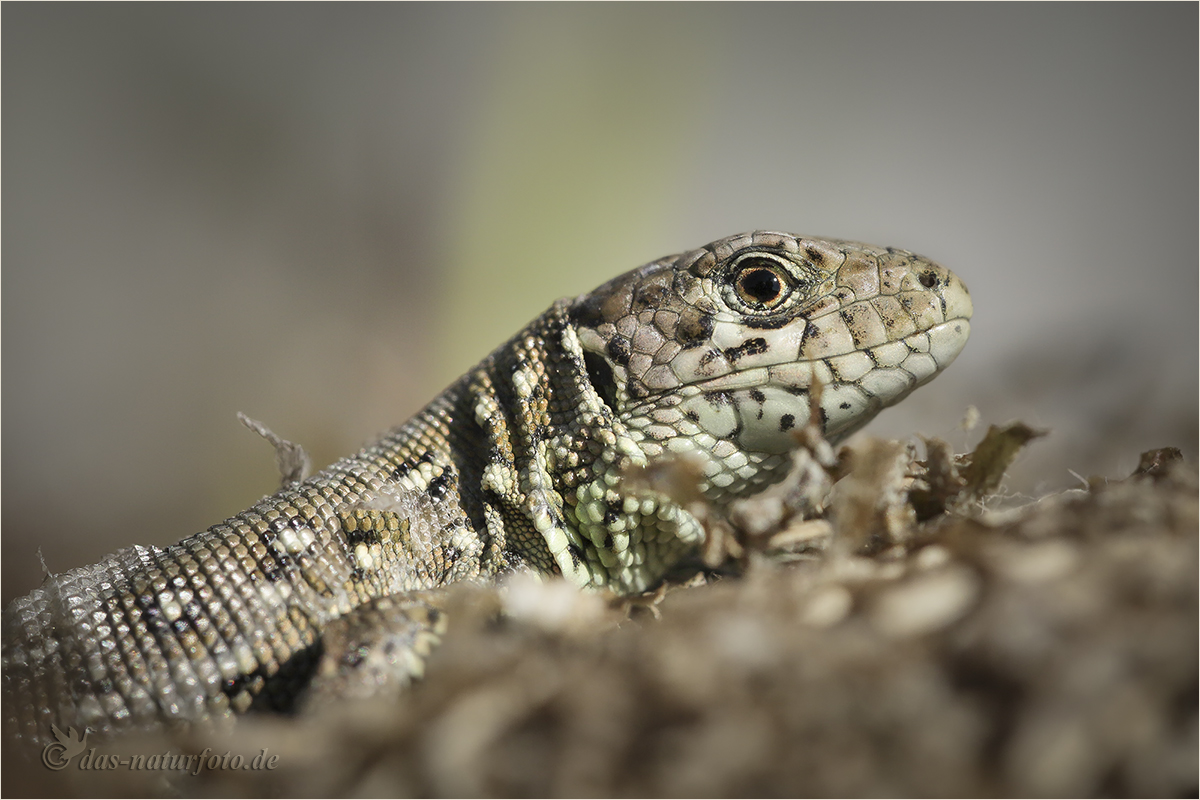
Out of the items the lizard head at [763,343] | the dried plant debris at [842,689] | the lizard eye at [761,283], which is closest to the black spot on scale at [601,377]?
the lizard head at [763,343]

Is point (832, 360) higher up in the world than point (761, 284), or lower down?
lower down

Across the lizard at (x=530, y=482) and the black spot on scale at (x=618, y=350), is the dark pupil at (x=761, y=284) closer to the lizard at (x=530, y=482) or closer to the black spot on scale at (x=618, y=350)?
the lizard at (x=530, y=482)

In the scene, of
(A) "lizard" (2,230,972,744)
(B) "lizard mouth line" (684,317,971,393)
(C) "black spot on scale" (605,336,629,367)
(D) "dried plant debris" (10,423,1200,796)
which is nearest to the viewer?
(D) "dried plant debris" (10,423,1200,796)

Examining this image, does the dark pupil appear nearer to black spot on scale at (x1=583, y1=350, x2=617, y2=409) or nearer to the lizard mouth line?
the lizard mouth line

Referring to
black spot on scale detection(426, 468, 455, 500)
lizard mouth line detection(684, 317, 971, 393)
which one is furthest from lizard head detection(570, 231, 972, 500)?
black spot on scale detection(426, 468, 455, 500)

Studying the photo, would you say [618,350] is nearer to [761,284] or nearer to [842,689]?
[761,284]

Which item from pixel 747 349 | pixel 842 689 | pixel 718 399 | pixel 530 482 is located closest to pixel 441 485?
pixel 530 482

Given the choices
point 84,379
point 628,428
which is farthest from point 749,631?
point 84,379

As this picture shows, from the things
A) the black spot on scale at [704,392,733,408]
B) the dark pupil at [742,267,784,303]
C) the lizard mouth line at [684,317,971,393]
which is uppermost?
the dark pupil at [742,267,784,303]
